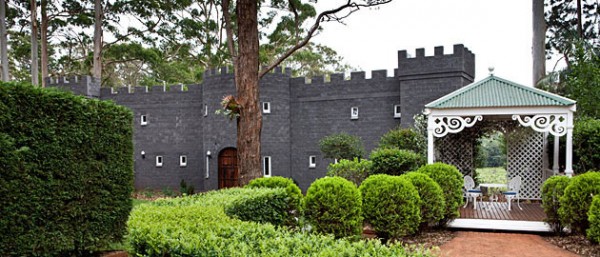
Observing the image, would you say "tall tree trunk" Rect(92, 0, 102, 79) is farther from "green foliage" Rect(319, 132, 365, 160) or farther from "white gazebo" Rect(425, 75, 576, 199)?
"white gazebo" Rect(425, 75, 576, 199)

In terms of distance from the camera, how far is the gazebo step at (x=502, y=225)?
362 inches

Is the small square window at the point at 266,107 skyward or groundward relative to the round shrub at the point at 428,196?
skyward

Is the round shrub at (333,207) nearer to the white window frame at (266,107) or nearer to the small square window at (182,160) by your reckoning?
the white window frame at (266,107)

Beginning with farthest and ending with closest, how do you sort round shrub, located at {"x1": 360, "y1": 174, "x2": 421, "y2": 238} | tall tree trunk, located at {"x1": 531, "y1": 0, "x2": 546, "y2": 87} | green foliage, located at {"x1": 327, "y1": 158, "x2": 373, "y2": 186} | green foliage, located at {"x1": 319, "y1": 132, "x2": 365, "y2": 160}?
tall tree trunk, located at {"x1": 531, "y1": 0, "x2": 546, "y2": 87} < green foliage, located at {"x1": 319, "y1": 132, "x2": 365, "y2": 160} < green foliage, located at {"x1": 327, "y1": 158, "x2": 373, "y2": 186} < round shrub, located at {"x1": 360, "y1": 174, "x2": 421, "y2": 238}

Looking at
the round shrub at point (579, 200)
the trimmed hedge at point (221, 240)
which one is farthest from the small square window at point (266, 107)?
the trimmed hedge at point (221, 240)

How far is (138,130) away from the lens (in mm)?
21594

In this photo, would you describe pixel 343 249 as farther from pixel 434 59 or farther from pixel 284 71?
pixel 284 71

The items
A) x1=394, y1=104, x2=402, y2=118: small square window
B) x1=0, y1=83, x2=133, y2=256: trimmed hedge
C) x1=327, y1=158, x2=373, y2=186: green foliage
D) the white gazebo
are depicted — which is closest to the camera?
x1=0, y1=83, x2=133, y2=256: trimmed hedge

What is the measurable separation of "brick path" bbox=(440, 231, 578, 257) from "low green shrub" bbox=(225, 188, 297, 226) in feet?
8.94

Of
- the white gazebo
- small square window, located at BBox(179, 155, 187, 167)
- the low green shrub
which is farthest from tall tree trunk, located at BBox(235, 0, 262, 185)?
small square window, located at BBox(179, 155, 187, 167)

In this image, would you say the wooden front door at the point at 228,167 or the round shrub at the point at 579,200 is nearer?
the round shrub at the point at 579,200

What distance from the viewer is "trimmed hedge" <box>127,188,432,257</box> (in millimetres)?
3578

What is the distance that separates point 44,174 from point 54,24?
21.0 metres

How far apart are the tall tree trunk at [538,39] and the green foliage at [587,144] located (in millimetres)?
6046
